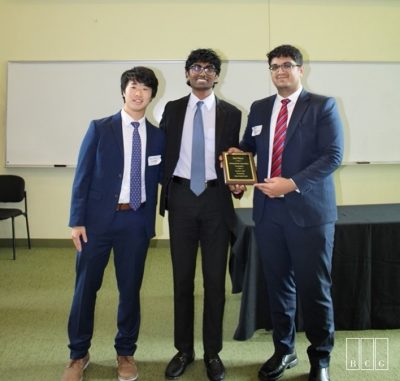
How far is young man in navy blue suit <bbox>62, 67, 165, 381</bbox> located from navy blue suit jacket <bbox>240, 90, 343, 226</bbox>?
2.47 feet

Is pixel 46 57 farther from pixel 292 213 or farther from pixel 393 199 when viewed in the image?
pixel 393 199

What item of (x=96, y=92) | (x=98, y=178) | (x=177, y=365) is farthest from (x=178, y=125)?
(x=96, y=92)

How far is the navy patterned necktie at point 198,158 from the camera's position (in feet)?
7.05

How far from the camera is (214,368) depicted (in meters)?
2.23

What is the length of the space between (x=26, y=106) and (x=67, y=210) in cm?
148

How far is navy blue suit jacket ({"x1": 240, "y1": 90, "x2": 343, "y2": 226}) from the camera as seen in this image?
2014 mm

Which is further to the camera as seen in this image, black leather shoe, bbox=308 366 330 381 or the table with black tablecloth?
the table with black tablecloth

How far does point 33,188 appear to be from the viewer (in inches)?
208

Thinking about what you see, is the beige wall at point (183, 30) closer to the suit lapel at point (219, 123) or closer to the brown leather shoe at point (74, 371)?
the suit lapel at point (219, 123)

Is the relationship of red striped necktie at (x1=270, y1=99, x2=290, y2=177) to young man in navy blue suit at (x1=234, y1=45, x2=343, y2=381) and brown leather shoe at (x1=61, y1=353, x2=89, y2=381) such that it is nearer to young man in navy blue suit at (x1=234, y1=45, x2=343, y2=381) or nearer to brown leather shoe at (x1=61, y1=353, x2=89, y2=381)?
young man in navy blue suit at (x1=234, y1=45, x2=343, y2=381)

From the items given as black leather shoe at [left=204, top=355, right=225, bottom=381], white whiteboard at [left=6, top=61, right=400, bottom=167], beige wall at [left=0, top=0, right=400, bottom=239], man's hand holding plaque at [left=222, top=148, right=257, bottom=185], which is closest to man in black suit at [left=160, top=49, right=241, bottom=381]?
black leather shoe at [left=204, top=355, right=225, bottom=381]

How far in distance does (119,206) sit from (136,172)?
21cm

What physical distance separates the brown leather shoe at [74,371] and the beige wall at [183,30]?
3.45 metres

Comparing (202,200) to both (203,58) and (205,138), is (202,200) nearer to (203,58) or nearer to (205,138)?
(205,138)
